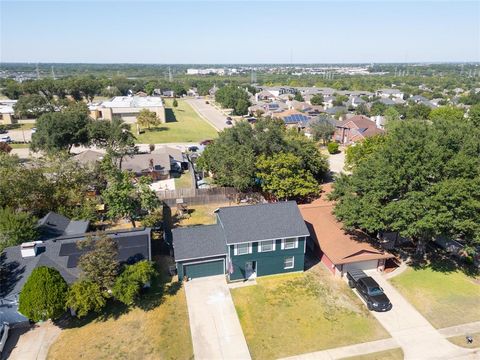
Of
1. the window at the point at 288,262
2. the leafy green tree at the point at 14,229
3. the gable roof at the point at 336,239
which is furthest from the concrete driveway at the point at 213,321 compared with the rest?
the leafy green tree at the point at 14,229

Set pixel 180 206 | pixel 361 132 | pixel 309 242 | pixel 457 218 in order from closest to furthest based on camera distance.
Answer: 1. pixel 457 218
2. pixel 309 242
3. pixel 180 206
4. pixel 361 132

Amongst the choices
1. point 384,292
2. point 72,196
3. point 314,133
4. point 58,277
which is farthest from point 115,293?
point 314,133

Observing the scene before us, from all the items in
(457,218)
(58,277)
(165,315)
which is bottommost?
(165,315)

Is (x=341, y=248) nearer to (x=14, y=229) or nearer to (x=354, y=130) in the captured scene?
(x=14, y=229)

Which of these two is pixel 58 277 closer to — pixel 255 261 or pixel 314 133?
pixel 255 261

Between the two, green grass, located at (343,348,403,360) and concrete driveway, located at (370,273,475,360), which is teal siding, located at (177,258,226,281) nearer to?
green grass, located at (343,348,403,360)

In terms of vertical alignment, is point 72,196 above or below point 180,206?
above

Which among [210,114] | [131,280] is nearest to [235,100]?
[210,114]

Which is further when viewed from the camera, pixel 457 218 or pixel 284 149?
pixel 284 149
